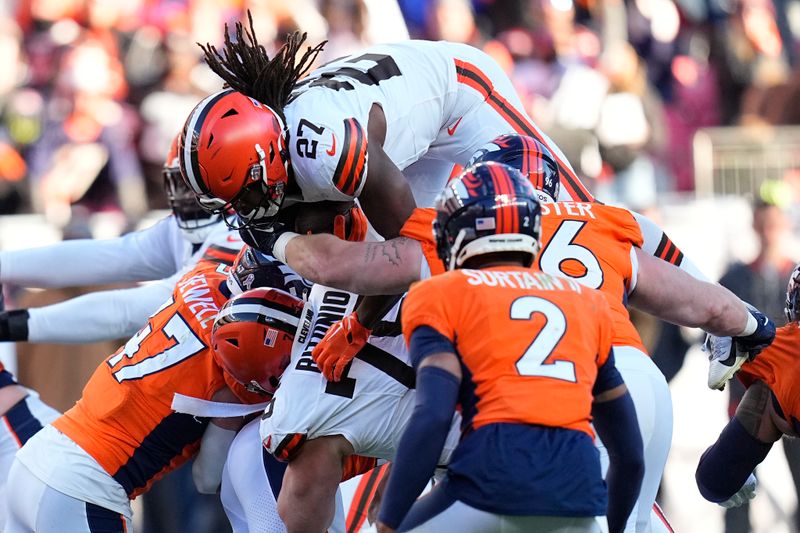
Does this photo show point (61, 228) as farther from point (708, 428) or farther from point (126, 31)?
point (708, 428)

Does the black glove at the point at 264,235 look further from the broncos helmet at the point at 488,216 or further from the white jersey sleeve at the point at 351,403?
the broncos helmet at the point at 488,216

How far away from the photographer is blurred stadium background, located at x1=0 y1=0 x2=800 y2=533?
28.2ft

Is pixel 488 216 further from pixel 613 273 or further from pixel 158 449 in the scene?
pixel 158 449

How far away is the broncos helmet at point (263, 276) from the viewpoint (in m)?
A: 4.68

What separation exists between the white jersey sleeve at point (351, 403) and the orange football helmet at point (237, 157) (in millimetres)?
530

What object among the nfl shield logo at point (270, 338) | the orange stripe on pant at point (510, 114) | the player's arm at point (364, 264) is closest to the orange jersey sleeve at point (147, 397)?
the nfl shield logo at point (270, 338)

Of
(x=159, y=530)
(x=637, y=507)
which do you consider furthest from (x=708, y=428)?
(x=637, y=507)

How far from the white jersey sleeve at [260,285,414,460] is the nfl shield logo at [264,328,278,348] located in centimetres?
11

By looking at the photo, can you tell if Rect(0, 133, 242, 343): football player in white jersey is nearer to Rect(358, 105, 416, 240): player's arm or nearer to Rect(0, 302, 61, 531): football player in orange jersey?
Rect(0, 302, 61, 531): football player in orange jersey

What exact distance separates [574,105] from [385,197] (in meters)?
6.33

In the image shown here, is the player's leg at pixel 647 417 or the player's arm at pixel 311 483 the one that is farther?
the player's arm at pixel 311 483

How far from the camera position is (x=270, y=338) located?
439 centimetres

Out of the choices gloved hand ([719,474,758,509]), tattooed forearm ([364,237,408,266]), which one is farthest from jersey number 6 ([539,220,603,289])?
gloved hand ([719,474,758,509])

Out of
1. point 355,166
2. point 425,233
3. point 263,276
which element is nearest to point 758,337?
point 425,233
